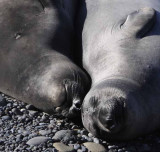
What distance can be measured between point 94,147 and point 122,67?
33.4 inches

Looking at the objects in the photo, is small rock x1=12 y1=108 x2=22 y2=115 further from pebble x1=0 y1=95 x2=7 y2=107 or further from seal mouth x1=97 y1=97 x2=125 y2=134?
seal mouth x1=97 y1=97 x2=125 y2=134

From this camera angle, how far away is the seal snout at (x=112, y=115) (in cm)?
407

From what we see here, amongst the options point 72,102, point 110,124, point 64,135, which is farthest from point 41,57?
point 110,124

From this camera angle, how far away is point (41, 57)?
17.4ft

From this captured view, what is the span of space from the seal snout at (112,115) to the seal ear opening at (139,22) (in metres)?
1.27

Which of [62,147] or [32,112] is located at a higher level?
[62,147]

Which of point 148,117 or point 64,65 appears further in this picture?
point 64,65

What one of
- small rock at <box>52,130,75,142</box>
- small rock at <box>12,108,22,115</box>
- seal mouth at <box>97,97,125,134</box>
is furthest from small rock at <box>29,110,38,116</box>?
seal mouth at <box>97,97,125,134</box>

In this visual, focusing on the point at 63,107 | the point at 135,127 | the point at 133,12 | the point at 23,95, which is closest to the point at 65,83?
the point at 63,107

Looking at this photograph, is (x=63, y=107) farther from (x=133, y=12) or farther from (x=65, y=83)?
(x=133, y=12)

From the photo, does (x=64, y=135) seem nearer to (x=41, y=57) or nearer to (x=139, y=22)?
(x=41, y=57)

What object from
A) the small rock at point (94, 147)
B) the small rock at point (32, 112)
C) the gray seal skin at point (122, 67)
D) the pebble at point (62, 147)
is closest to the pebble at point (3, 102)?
Answer: the small rock at point (32, 112)

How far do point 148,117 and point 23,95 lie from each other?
1444 millimetres

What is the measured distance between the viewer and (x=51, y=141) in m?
4.36
